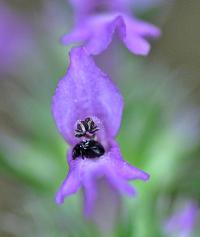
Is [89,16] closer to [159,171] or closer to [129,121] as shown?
[129,121]

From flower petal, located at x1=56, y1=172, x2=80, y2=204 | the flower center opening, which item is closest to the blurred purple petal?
the flower center opening

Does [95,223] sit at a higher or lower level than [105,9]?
lower

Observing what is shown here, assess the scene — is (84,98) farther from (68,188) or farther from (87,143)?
(68,188)

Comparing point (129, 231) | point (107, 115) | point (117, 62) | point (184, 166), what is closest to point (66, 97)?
point (107, 115)

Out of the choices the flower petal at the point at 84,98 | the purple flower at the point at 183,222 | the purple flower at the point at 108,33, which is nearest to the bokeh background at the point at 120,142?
the purple flower at the point at 183,222

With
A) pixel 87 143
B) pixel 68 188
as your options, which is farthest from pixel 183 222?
pixel 68 188

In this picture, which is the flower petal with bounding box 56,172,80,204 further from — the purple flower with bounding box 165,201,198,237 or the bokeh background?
the purple flower with bounding box 165,201,198,237
